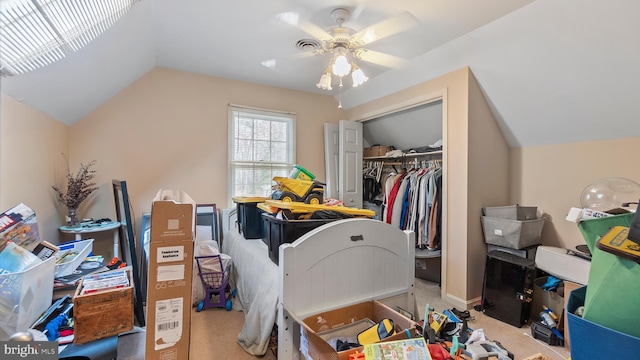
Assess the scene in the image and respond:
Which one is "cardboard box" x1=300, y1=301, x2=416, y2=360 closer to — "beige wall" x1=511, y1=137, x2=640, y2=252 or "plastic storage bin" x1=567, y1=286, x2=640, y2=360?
"plastic storage bin" x1=567, y1=286, x2=640, y2=360

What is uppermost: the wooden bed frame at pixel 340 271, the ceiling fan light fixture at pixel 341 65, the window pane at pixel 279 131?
the ceiling fan light fixture at pixel 341 65

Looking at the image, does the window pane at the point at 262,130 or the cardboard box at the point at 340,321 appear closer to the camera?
the cardboard box at the point at 340,321

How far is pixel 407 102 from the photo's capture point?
3.28 m

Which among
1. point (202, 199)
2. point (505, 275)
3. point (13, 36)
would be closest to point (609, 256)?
point (13, 36)

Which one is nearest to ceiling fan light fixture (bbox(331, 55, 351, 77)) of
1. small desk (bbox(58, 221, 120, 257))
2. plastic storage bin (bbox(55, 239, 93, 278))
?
plastic storage bin (bbox(55, 239, 93, 278))

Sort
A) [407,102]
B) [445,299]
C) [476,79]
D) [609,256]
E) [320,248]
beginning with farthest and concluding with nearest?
[407,102]
[445,299]
[476,79]
[320,248]
[609,256]

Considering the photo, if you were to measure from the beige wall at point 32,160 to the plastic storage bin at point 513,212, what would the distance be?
12.3 feet

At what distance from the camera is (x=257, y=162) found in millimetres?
3811

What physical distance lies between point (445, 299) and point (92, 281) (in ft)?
9.90

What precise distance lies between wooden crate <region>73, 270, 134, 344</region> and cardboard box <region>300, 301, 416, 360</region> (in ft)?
3.18

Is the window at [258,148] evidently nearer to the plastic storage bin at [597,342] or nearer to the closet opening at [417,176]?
the closet opening at [417,176]

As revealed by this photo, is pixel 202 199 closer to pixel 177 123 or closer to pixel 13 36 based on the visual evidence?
pixel 177 123

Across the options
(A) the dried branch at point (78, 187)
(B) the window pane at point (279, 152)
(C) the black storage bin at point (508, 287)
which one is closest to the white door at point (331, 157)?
(B) the window pane at point (279, 152)

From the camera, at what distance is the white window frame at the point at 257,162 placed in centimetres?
362
